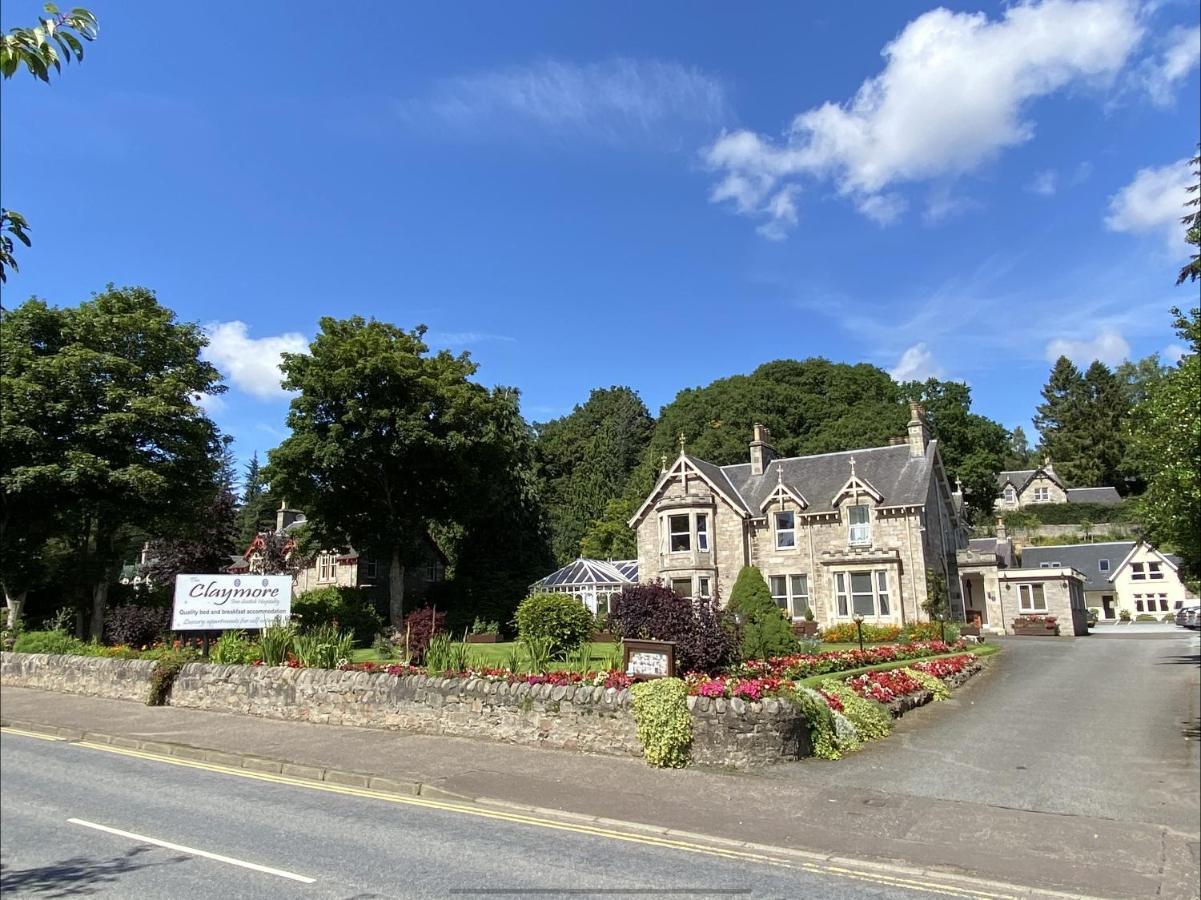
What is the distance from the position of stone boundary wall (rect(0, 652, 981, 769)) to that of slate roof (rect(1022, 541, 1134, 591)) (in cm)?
4950

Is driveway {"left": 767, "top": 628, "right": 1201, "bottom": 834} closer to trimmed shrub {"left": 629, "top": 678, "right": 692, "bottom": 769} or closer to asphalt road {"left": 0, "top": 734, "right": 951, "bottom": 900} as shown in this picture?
trimmed shrub {"left": 629, "top": 678, "right": 692, "bottom": 769}

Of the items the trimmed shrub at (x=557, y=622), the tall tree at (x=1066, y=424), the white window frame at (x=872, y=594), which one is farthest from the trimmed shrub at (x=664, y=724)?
the tall tree at (x=1066, y=424)

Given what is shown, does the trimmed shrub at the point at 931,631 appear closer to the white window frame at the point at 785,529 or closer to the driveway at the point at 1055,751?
the white window frame at the point at 785,529

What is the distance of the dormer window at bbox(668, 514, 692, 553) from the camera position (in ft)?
125

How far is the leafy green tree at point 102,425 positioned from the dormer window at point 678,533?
71.3 ft

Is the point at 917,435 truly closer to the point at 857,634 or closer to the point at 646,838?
the point at 857,634

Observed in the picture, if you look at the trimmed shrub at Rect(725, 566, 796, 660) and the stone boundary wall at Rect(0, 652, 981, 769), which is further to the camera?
the trimmed shrub at Rect(725, 566, 796, 660)

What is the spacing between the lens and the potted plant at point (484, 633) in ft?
120

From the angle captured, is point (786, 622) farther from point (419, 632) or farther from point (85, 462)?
point (85, 462)

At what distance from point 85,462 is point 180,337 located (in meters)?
7.28

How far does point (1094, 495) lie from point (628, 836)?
85.1 m

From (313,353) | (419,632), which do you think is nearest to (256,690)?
(419,632)

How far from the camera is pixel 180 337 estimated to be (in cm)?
3198

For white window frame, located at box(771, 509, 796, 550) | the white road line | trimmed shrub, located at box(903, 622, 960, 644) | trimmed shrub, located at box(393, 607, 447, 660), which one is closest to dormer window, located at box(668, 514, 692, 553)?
white window frame, located at box(771, 509, 796, 550)
